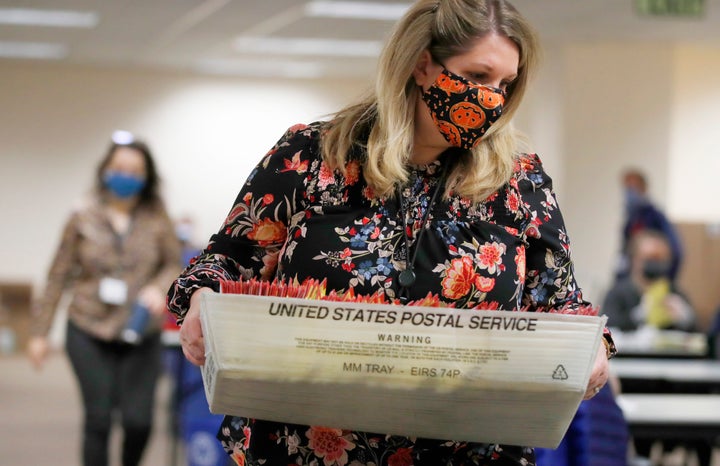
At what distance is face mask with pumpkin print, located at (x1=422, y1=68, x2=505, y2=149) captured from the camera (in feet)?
6.32

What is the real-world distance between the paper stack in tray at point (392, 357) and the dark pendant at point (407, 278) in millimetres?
188

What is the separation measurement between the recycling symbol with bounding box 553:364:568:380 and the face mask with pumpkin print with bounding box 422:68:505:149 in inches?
18.6

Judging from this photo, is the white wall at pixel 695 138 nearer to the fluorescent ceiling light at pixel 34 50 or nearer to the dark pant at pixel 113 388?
the fluorescent ceiling light at pixel 34 50

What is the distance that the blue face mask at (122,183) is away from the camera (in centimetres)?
540

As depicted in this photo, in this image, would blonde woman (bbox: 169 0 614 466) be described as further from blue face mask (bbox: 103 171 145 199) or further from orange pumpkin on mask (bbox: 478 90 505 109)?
blue face mask (bbox: 103 171 145 199)

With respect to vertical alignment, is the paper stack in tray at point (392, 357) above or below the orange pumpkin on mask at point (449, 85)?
below

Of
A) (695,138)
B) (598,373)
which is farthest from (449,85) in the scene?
(695,138)

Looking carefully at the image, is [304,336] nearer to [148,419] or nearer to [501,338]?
[501,338]

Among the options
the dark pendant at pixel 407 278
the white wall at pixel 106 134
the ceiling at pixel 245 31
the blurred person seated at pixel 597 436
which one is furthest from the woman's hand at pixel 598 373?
the white wall at pixel 106 134

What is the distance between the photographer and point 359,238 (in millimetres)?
1858

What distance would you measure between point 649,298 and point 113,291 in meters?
4.05

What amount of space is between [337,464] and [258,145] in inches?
571

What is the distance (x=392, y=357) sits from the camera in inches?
63.6

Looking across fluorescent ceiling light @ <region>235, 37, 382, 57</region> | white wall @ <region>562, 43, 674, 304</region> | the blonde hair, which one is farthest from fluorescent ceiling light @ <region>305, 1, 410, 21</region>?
the blonde hair
